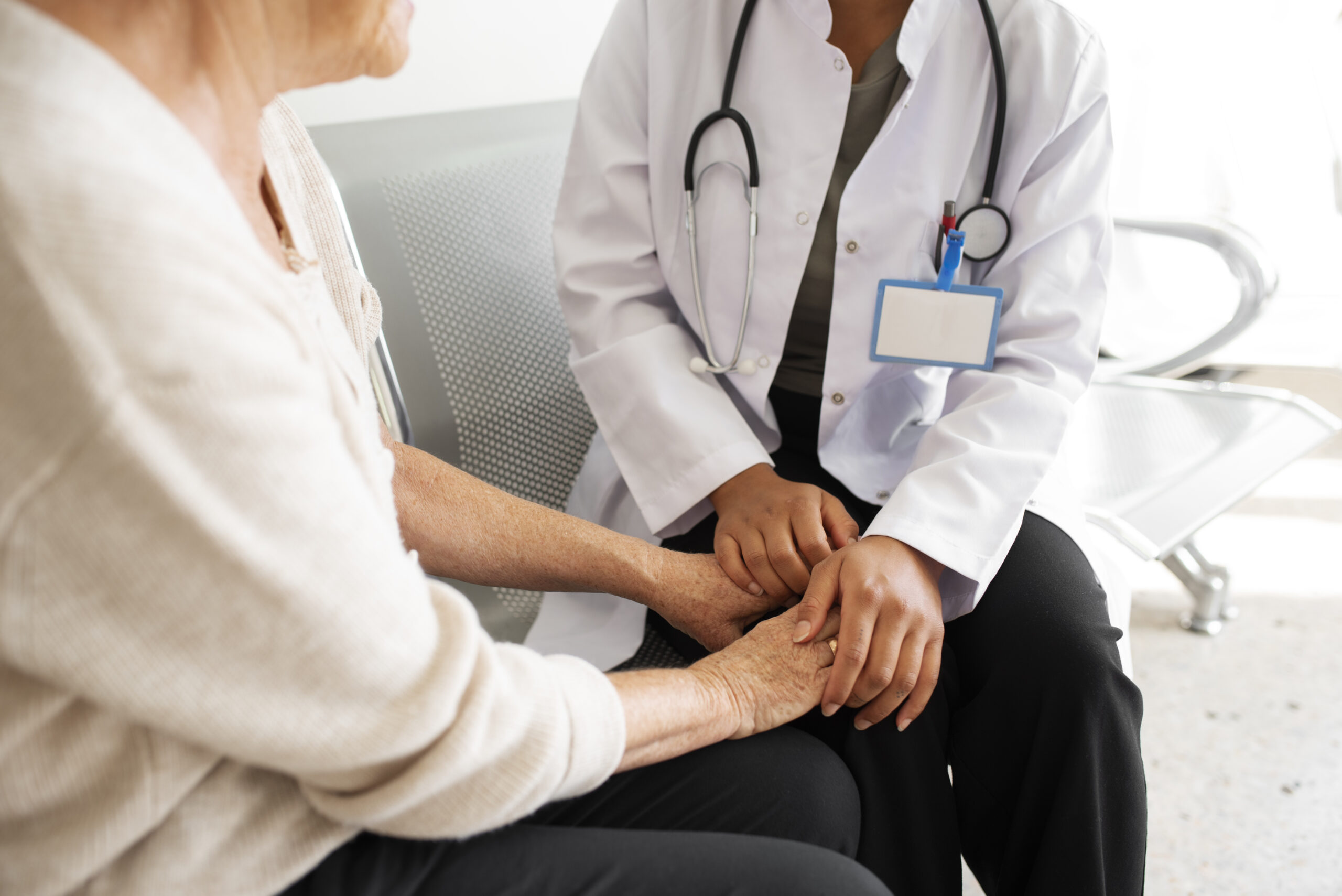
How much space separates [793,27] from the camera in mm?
1087

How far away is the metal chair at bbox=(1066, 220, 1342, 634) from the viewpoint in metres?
1.32

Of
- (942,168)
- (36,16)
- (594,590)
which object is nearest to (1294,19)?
(942,168)

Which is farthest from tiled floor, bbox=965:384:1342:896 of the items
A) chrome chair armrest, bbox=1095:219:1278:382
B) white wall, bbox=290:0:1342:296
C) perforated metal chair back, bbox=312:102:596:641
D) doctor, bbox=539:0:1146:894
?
perforated metal chair back, bbox=312:102:596:641

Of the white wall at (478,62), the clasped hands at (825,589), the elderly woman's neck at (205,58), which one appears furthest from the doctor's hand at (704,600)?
the white wall at (478,62)

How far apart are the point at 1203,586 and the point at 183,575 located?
1891 millimetres

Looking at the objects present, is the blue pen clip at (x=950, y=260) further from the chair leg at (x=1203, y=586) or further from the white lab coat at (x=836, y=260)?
the chair leg at (x=1203, y=586)

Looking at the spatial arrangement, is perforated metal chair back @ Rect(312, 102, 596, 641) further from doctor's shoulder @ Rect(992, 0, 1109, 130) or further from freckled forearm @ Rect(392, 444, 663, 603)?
doctor's shoulder @ Rect(992, 0, 1109, 130)

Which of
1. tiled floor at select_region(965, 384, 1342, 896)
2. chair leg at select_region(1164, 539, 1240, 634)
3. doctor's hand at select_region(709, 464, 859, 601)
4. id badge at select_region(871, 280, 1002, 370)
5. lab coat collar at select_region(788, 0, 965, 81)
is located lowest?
tiled floor at select_region(965, 384, 1342, 896)

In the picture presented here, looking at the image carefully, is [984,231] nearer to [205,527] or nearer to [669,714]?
[669,714]

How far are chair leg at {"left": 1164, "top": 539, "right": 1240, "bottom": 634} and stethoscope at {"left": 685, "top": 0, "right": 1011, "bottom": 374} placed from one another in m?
1.04

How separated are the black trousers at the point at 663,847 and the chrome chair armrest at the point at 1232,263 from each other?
108 centimetres

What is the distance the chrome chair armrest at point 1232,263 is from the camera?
4.93 ft

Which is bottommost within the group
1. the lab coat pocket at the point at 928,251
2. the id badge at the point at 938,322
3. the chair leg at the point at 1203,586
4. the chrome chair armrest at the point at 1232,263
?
the chair leg at the point at 1203,586

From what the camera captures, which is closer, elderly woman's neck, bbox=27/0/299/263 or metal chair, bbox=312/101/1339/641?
elderly woman's neck, bbox=27/0/299/263
